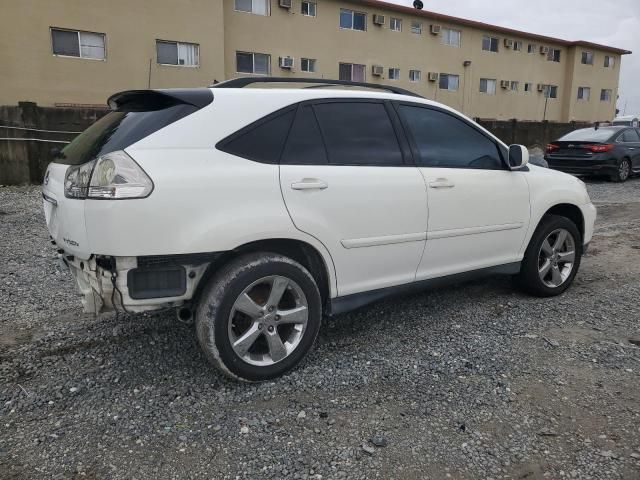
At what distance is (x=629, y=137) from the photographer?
43.3 feet

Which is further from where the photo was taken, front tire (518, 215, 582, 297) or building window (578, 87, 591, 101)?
building window (578, 87, 591, 101)

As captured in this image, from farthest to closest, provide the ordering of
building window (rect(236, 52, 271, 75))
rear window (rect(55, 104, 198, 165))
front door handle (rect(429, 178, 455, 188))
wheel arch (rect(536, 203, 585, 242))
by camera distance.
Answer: building window (rect(236, 52, 271, 75)) < wheel arch (rect(536, 203, 585, 242)) < front door handle (rect(429, 178, 455, 188)) < rear window (rect(55, 104, 198, 165))

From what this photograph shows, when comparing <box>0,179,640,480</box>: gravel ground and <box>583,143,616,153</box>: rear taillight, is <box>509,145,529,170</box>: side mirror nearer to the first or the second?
<box>0,179,640,480</box>: gravel ground

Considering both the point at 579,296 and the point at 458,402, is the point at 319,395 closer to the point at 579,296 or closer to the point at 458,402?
the point at 458,402

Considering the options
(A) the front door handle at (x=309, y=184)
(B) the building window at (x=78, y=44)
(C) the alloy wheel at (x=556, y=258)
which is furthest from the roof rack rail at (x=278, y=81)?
(B) the building window at (x=78, y=44)

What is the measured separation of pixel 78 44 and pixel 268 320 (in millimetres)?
17057

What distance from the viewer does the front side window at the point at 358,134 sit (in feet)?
10.4

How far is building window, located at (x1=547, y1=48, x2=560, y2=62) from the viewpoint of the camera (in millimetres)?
31906

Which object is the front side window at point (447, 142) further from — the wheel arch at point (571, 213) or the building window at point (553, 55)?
the building window at point (553, 55)

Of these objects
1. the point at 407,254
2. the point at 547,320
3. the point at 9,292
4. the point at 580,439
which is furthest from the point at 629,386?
the point at 9,292

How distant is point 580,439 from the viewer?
96.9 inches

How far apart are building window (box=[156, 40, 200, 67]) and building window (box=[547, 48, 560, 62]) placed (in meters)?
24.0

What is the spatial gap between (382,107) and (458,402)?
199 centimetres

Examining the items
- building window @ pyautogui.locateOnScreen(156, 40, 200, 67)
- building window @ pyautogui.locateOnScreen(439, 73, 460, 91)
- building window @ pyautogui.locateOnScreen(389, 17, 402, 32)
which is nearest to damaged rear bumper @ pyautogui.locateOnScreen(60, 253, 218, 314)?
building window @ pyautogui.locateOnScreen(156, 40, 200, 67)
